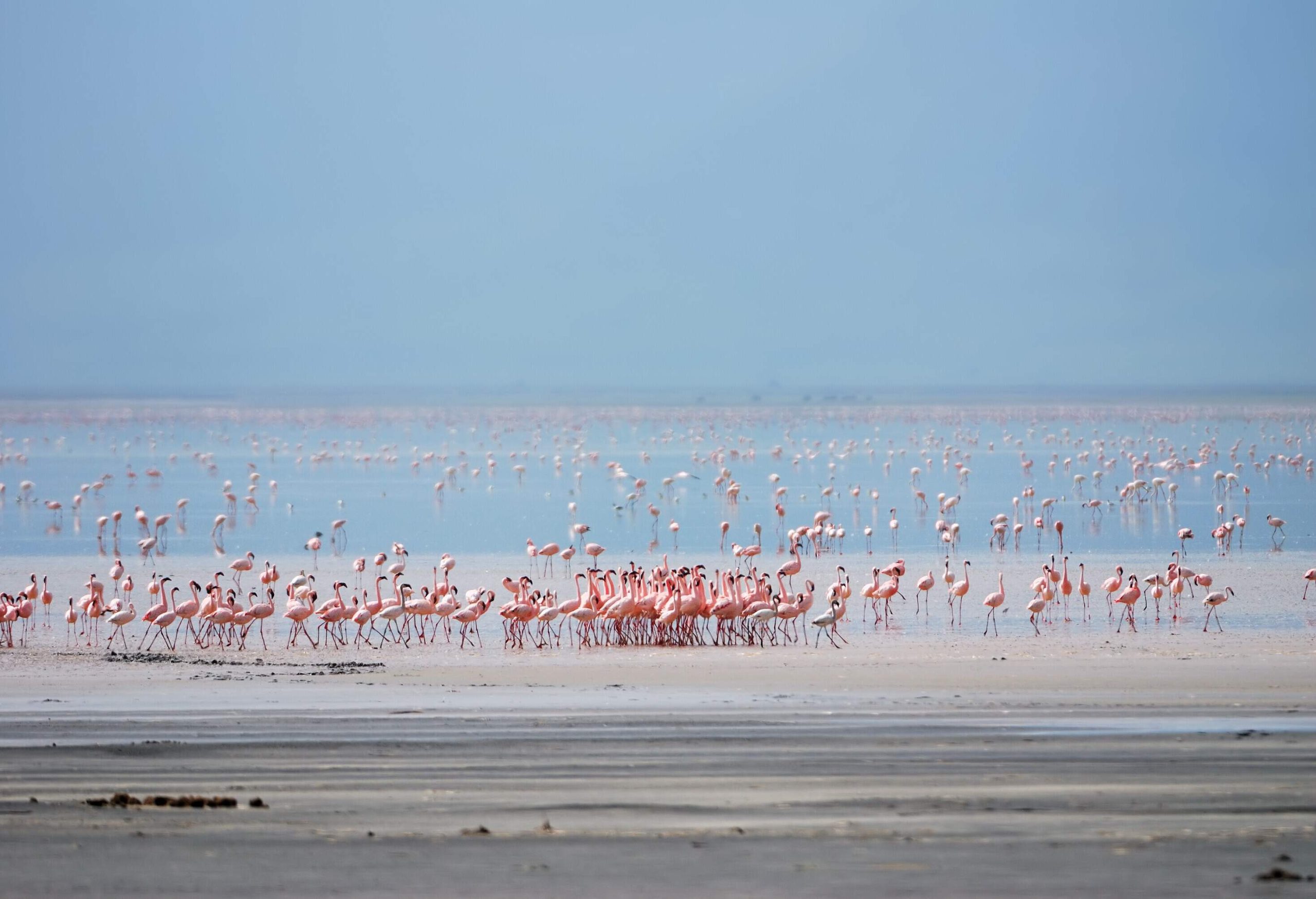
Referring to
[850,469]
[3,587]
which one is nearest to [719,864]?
[3,587]

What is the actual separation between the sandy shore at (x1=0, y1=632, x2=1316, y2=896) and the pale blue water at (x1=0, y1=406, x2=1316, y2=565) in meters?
9.47

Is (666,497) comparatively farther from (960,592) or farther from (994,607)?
(994,607)

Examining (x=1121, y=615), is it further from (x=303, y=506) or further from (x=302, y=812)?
(x=303, y=506)

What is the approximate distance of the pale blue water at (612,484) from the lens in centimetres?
2431

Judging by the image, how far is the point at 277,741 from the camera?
975 cm

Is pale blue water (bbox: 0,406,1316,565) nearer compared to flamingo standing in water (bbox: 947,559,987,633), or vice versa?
flamingo standing in water (bbox: 947,559,987,633)

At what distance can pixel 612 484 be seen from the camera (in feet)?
119

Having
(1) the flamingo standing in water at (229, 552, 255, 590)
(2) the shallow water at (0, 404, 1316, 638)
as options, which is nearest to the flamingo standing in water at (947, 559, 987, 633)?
(2) the shallow water at (0, 404, 1316, 638)

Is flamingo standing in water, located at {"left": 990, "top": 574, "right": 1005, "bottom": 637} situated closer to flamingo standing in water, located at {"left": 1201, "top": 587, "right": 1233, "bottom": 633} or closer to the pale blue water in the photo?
flamingo standing in water, located at {"left": 1201, "top": 587, "right": 1233, "bottom": 633}

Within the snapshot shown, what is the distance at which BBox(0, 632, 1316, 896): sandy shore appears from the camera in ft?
22.4

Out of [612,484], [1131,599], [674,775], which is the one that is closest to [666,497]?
[612,484]

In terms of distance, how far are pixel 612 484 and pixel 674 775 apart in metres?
27.7

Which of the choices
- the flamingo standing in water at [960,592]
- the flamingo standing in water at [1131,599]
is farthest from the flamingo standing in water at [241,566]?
the flamingo standing in water at [1131,599]

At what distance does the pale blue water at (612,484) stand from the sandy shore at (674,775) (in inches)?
373
